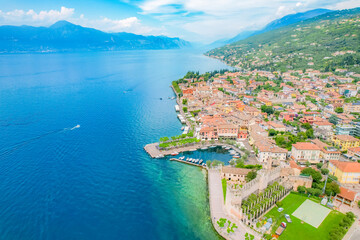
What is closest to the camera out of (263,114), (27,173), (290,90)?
(27,173)

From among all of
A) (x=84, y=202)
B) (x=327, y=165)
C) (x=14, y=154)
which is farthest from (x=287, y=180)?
(x=14, y=154)

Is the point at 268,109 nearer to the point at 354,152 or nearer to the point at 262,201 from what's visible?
the point at 354,152

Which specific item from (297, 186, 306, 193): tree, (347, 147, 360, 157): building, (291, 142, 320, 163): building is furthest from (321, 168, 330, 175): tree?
(347, 147, 360, 157): building

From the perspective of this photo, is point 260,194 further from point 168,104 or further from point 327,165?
point 168,104

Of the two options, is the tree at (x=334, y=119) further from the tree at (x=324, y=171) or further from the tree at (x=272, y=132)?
the tree at (x=324, y=171)

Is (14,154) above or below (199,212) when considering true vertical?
above

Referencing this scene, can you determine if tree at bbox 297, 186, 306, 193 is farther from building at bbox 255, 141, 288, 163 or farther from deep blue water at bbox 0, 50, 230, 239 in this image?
deep blue water at bbox 0, 50, 230, 239
